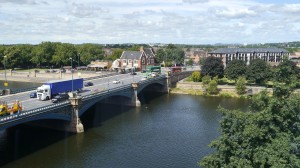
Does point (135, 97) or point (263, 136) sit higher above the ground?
point (263, 136)

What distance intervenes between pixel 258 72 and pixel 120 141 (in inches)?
2676

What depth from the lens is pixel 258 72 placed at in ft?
372

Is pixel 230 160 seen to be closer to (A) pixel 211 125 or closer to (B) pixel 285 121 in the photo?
(B) pixel 285 121

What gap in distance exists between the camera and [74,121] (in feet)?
211

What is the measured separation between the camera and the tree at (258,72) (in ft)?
367

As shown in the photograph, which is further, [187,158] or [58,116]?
[58,116]

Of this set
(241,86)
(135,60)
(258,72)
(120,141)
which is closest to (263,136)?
(120,141)

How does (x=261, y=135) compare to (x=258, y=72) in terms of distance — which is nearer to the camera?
(x=261, y=135)

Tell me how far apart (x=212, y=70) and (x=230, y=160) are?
303ft

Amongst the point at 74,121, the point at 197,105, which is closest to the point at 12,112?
the point at 74,121

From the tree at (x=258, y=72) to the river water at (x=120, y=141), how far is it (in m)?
32.9

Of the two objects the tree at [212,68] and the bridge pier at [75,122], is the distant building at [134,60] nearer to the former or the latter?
the tree at [212,68]

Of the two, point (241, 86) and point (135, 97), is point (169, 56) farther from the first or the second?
point (135, 97)

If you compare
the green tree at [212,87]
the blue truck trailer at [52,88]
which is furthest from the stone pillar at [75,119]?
the green tree at [212,87]
